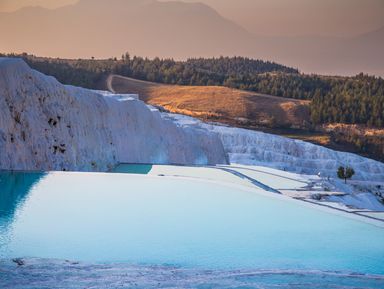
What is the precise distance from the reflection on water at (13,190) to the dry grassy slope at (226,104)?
61.0 m

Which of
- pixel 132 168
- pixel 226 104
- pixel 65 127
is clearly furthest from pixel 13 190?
Result: pixel 226 104

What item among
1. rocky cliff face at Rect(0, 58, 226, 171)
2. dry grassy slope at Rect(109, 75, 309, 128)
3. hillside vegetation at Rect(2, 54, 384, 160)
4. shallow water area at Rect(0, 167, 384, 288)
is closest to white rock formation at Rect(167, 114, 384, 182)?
hillside vegetation at Rect(2, 54, 384, 160)

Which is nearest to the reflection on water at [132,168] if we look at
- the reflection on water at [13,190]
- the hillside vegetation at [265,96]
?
the reflection on water at [13,190]

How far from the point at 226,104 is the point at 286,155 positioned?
33.4 metres

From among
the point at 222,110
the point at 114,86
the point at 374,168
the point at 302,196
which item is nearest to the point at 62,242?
the point at 302,196

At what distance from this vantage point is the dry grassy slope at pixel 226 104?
75562mm

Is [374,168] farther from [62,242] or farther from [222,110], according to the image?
[62,242]

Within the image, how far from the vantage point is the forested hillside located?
78438 millimetres

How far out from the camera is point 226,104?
8025 cm

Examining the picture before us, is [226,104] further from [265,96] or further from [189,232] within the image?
[189,232]

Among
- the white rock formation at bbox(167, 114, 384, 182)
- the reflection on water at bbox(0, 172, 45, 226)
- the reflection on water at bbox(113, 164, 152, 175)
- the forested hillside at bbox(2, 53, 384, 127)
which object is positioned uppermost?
the forested hillside at bbox(2, 53, 384, 127)

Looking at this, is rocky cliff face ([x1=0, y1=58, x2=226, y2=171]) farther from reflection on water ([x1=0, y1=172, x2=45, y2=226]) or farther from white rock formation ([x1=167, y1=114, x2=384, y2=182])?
white rock formation ([x1=167, y1=114, x2=384, y2=182])

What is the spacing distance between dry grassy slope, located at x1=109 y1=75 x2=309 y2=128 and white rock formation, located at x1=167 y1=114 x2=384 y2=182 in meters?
21.0

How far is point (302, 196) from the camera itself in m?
11.8
